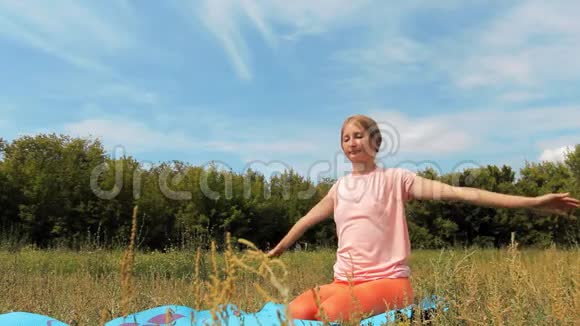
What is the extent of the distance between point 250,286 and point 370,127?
3.90 metres

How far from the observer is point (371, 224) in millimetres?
3387

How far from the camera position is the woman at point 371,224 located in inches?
126

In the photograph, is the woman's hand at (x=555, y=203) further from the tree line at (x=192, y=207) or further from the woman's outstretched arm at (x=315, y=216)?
the tree line at (x=192, y=207)

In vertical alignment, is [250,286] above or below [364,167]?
below

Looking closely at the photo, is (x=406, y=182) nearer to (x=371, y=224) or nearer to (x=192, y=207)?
(x=371, y=224)

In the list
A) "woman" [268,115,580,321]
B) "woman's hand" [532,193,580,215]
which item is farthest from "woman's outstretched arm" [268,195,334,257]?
"woman's hand" [532,193,580,215]

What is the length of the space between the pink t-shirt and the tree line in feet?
37.0

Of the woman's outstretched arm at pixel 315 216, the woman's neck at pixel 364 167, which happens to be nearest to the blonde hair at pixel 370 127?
the woman's neck at pixel 364 167

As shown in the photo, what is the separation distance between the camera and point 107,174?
57.4ft

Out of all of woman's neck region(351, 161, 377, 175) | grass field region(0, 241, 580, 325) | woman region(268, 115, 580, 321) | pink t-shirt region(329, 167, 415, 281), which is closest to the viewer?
grass field region(0, 241, 580, 325)

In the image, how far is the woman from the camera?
321 centimetres

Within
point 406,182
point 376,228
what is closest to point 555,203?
point 406,182

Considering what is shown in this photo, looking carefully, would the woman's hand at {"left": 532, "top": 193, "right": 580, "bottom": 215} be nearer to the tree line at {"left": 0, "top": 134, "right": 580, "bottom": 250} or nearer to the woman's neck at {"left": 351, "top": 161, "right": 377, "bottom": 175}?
the woman's neck at {"left": 351, "top": 161, "right": 377, "bottom": 175}

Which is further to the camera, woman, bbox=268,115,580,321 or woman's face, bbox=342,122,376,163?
woman's face, bbox=342,122,376,163
